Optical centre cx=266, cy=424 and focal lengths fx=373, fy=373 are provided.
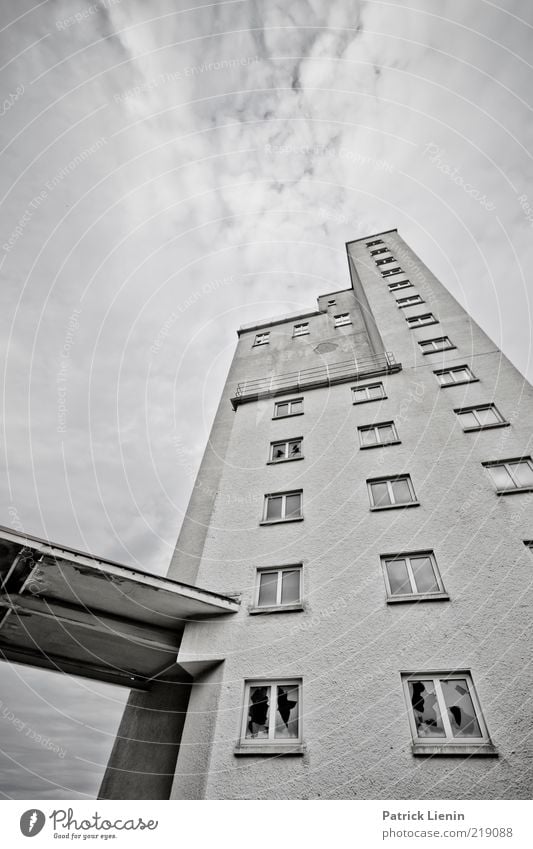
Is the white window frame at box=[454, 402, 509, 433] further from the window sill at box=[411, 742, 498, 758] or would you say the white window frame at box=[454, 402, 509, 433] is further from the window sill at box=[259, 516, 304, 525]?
the window sill at box=[411, 742, 498, 758]

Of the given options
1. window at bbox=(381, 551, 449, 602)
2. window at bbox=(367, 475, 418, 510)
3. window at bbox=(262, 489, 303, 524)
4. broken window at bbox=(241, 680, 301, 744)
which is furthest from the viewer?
window at bbox=(262, 489, 303, 524)

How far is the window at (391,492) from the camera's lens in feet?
35.5

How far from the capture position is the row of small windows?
6.60m

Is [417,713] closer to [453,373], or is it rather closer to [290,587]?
[290,587]

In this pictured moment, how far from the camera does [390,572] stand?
9297mm

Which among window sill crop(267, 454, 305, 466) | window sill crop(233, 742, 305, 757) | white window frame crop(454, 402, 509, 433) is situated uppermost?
white window frame crop(454, 402, 509, 433)

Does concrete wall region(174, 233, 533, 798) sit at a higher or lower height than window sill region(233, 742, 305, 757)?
higher

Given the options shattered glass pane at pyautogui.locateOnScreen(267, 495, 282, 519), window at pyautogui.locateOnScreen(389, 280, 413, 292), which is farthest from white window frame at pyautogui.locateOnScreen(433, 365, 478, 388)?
window at pyautogui.locateOnScreen(389, 280, 413, 292)

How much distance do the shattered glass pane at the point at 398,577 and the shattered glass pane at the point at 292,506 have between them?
309cm

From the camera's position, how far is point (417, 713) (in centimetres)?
699

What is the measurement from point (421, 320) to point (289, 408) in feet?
34.3

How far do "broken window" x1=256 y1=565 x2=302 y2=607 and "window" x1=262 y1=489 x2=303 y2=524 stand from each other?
1550 mm
